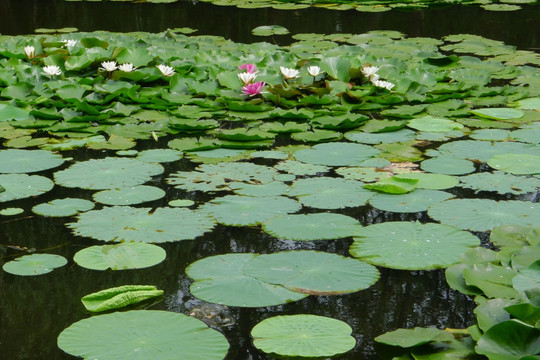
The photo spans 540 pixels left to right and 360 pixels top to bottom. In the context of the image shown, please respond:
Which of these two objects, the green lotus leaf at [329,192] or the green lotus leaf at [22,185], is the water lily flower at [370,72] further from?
the green lotus leaf at [22,185]

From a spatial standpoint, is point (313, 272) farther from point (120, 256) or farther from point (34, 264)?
point (34, 264)

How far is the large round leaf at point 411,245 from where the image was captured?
2479mm

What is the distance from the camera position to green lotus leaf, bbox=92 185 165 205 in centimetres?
304

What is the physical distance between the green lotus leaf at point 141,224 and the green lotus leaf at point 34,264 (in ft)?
0.66

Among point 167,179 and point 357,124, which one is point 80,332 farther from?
point 357,124

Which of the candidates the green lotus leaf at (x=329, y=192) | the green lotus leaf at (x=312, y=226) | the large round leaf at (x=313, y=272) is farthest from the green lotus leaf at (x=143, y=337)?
the green lotus leaf at (x=329, y=192)

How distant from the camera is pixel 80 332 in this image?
203 cm

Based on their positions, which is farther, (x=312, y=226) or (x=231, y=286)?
(x=312, y=226)

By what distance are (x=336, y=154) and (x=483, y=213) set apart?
3.10ft

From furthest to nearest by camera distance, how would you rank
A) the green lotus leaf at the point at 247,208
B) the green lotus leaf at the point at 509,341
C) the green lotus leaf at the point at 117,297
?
the green lotus leaf at the point at 247,208 < the green lotus leaf at the point at 117,297 < the green lotus leaf at the point at 509,341

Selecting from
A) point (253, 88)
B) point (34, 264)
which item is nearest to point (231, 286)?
point (34, 264)

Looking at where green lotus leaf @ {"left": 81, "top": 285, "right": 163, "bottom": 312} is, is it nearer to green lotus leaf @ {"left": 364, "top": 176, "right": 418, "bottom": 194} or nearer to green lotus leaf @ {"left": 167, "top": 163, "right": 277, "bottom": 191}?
green lotus leaf @ {"left": 167, "top": 163, "right": 277, "bottom": 191}

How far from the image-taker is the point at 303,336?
6.57 ft

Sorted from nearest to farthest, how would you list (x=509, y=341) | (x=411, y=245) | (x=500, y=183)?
1. (x=509, y=341)
2. (x=411, y=245)
3. (x=500, y=183)
